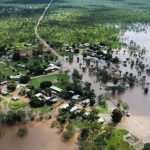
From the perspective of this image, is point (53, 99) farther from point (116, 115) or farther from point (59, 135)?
point (116, 115)

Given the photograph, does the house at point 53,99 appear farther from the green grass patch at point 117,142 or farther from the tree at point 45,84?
the green grass patch at point 117,142

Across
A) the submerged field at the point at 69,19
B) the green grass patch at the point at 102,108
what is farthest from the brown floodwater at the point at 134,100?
the submerged field at the point at 69,19

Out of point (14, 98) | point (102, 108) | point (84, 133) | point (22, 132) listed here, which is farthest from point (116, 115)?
point (14, 98)

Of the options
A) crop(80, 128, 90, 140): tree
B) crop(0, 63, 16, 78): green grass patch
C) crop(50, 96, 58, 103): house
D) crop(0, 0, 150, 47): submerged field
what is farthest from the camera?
crop(0, 0, 150, 47): submerged field

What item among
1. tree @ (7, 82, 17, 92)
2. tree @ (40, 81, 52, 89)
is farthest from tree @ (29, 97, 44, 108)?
tree @ (7, 82, 17, 92)

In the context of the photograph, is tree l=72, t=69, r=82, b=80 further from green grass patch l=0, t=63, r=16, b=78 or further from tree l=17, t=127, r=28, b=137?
tree l=17, t=127, r=28, b=137

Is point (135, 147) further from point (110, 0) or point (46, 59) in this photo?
point (110, 0)

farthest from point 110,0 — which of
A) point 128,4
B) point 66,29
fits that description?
point 66,29

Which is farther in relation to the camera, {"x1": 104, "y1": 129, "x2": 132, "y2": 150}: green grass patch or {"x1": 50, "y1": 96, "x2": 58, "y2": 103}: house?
{"x1": 50, "y1": 96, "x2": 58, "y2": 103}: house
